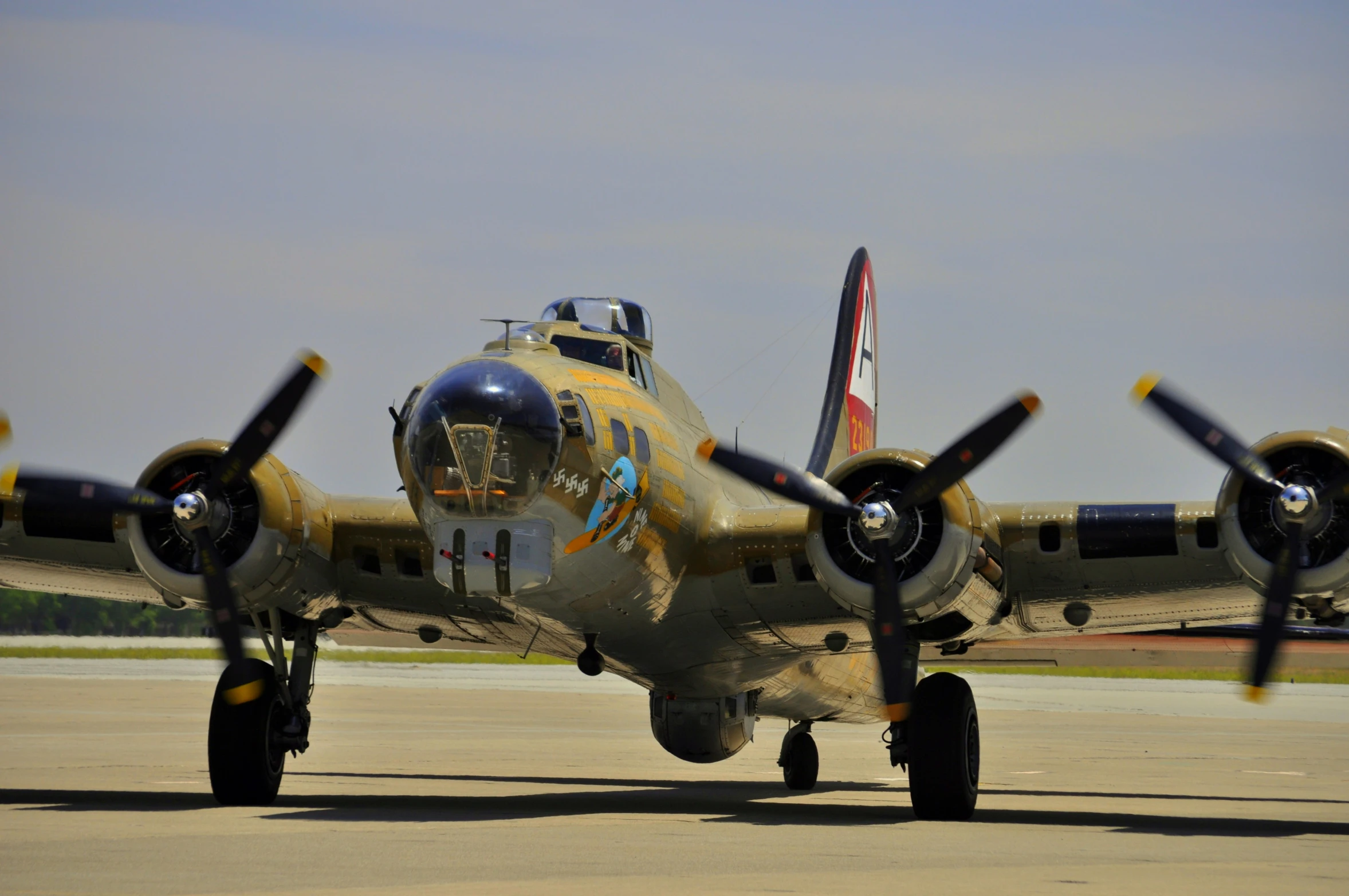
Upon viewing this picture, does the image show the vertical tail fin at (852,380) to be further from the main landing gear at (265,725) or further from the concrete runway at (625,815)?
the main landing gear at (265,725)

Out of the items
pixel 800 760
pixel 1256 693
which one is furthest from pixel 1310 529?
pixel 800 760

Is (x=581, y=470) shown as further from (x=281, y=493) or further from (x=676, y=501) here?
(x=281, y=493)

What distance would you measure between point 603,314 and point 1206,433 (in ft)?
22.5

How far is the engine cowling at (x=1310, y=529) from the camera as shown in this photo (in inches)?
604

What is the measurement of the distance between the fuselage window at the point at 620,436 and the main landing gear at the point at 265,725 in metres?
4.80

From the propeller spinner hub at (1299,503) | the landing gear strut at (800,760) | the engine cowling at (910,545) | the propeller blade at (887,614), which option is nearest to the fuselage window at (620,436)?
the engine cowling at (910,545)

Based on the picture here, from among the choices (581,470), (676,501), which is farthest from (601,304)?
(581,470)

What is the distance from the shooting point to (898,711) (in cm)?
1709

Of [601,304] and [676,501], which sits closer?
[676,501]

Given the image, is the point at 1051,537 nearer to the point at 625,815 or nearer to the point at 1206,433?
the point at 1206,433

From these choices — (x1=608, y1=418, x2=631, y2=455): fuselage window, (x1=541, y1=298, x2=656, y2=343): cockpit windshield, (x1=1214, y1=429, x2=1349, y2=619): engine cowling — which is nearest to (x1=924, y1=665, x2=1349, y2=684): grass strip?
(x1=541, y1=298, x2=656, y2=343): cockpit windshield

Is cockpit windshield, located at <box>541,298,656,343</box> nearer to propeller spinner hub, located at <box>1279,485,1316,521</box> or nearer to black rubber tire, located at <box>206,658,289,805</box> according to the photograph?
black rubber tire, located at <box>206,658,289,805</box>

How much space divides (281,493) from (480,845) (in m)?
5.18

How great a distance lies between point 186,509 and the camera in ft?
52.6
